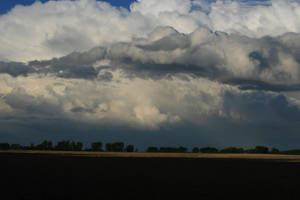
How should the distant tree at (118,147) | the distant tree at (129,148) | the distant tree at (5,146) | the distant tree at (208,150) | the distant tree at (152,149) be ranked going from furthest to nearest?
the distant tree at (118,147) < the distant tree at (5,146) < the distant tree at (129,148) < the distant tree at (208,150) < the distant tree at (152,149)

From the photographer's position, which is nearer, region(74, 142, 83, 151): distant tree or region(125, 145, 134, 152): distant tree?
region(125, 145, 134, 152): distant tree

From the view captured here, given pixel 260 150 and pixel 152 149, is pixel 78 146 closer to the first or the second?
pixel 152 149

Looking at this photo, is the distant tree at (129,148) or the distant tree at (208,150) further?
the distant tree at (129,148)

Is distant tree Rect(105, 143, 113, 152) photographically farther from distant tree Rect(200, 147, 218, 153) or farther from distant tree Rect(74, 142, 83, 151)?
distant tree Rect(200, 147, 218, 153)

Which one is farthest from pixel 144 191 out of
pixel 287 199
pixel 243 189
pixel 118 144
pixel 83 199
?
pixel 118 144

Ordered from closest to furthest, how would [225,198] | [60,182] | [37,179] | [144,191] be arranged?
[225,198], [144,191], [60,182], [37,179]

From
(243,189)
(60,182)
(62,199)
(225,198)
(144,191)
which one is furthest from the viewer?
(60,182)

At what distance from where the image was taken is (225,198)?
85.0ft

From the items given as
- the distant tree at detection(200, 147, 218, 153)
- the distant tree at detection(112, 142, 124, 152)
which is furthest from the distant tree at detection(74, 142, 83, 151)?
the distant tree at detection(200, 147, 218, 153)

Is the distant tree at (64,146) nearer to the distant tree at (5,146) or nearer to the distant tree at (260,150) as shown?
the distant tree at (5,146)

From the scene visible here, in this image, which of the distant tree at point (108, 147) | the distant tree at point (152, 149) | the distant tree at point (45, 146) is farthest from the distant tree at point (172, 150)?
the distant tree at point (45, 146)

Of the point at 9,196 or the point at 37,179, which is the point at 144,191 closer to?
the point at 9,196

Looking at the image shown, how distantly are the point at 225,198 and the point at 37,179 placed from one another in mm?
19145

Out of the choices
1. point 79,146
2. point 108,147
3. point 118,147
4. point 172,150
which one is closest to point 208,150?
point 172,150
